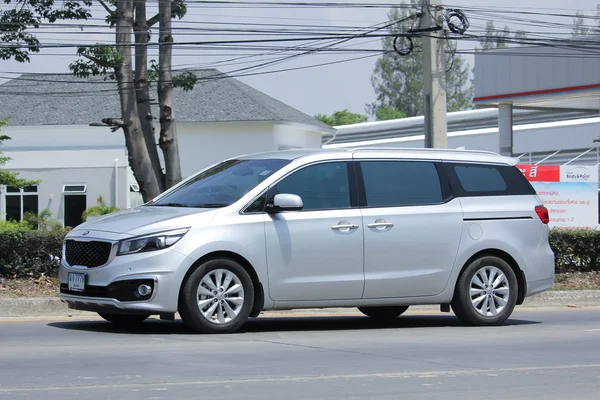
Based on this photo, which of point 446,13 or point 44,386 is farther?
point 446,13

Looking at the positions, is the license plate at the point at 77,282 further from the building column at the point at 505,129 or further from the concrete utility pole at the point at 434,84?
the building column at the point at 505,129

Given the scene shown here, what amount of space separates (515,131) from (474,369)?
42948 millimetres

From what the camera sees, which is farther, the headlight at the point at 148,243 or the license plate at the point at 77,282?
the license plate at the point at 77,282

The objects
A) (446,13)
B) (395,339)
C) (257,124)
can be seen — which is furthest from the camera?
(257,124)

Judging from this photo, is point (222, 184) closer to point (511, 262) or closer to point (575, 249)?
point (511, 262)

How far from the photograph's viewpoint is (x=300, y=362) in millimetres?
8906

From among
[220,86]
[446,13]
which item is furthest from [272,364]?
[220,86]

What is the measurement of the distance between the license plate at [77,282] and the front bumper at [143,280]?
0.23 meters

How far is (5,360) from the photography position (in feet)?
28.9

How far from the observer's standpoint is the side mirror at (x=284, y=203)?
10.7 m

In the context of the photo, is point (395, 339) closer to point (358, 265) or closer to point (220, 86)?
point (358, 265)

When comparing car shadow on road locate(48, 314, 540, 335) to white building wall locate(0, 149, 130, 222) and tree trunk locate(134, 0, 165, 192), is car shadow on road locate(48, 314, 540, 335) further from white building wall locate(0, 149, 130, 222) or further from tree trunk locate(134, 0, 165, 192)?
white building wall locate(0, 149, 130, 222)

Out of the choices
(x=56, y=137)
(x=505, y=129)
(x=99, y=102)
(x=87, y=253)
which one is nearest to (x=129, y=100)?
(x=87, y=253)

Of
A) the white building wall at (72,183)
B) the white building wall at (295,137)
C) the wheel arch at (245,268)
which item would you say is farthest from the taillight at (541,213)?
the white building wall at (295,137)
